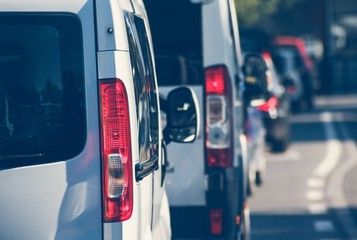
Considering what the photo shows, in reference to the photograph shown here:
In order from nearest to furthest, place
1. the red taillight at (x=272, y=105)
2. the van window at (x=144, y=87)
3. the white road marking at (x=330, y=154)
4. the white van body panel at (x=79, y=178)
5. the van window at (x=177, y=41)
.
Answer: the white van body panel at (x=79, y=178) < the van window at (x=144, y=87) < the van window at (x=177, y=41) < the white road marking at (x=330, y=154) < the red taillight at (x=272, y=105)

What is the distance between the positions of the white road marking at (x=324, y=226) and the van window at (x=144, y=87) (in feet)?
19.6

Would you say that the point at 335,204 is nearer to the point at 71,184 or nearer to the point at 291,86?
the point at 291,86

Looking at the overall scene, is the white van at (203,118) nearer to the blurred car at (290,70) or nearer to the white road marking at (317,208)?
the white road marking at (317,208)

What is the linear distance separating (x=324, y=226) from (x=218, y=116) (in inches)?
163

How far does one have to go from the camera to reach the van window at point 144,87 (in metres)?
5.52

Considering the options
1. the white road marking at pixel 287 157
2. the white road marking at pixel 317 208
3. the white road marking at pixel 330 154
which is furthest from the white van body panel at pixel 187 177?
the white road marking at pixel 287 157

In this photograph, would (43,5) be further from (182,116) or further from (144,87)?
(182,116)

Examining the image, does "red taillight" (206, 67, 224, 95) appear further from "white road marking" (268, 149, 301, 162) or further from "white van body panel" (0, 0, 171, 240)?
"white road marking" (268, 149, 301, 162)

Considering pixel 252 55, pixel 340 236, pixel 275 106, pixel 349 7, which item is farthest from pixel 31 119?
pixel 349 7

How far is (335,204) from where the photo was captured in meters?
14.2

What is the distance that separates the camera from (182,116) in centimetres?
666

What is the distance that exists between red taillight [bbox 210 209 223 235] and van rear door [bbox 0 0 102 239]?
3441mm

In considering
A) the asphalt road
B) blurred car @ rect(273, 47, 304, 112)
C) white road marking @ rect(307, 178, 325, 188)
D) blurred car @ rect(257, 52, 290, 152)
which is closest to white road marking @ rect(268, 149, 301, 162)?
the asphalt road

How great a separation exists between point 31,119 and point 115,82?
0.39 m
